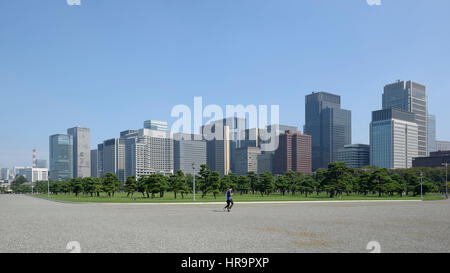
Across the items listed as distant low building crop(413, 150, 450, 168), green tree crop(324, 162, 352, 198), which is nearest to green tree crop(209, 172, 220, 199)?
green tree crop(324, 162, 352, 198)

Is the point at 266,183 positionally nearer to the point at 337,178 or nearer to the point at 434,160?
the point at 337,178

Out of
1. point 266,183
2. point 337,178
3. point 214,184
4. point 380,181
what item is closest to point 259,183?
point 266,183

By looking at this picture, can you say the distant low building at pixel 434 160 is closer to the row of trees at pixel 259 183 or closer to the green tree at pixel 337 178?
the row of trees at pixel 259 183

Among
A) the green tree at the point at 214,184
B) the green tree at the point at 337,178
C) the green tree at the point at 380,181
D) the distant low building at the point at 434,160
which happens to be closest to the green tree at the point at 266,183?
the green tree at the point at 337,178

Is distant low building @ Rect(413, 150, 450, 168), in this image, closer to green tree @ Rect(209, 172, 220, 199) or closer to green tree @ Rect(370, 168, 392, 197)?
green tree @ Rect(370, 168, 392, 197)

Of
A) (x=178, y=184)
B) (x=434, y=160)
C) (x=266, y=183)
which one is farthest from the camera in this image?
(x=434, y=160)

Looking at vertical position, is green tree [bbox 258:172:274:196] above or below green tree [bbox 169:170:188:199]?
below

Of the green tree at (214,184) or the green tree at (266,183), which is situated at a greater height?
the green tree at (214,184)

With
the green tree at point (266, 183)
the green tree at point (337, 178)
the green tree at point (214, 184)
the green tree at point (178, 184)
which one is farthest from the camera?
the green tree at point (266, 183)

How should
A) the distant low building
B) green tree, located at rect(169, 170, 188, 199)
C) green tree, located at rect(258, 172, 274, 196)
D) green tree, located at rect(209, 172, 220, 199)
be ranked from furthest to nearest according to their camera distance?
the distant low building, green tree, located at rect(258, 172, 274, 196), green tree, located at rect(169, 170, 188, 199), green tree, located at rect(209, 172, 220, 199)

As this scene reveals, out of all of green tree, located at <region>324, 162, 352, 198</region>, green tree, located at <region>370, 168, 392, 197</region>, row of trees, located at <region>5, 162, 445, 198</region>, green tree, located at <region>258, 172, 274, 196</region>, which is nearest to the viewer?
row of trees, located at <region>5, 162, 445, 198</region>

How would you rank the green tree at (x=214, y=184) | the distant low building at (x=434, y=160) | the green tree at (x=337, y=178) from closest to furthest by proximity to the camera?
the green tree at (x=214, y=184)
the green tree at (x=337, y=178)
the distant low building at (x=434, y=160)
